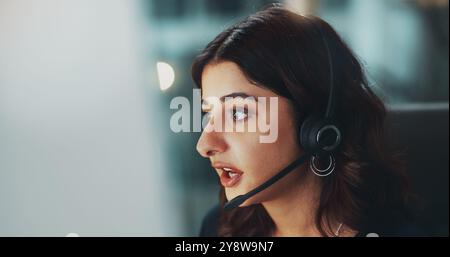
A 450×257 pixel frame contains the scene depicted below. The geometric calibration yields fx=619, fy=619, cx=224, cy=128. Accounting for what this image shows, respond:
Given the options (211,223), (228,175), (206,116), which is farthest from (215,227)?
(206,116)

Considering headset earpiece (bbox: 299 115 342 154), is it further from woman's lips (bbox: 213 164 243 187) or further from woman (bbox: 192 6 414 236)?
woman's lips (bbox: 213 164 243 187)

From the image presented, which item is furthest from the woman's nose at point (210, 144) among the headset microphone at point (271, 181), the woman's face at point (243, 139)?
the headset microphone at point (271, 181)

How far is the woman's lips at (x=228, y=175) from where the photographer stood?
54.1 inches

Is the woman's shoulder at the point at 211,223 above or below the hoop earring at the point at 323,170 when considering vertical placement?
below

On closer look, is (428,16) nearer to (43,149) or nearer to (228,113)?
(228,113)

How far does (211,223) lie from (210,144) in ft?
0.62

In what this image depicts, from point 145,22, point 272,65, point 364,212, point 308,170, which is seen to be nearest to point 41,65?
point 145,22

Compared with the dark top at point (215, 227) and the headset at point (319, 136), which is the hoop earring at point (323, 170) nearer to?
the headset at point (319, 136)

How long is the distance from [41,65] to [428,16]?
894mm

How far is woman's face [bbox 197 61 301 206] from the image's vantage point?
4.40ft

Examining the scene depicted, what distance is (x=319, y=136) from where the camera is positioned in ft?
4.35

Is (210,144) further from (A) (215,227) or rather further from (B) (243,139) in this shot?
(A) (215,227)

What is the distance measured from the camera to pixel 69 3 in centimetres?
140

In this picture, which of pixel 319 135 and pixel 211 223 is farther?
pixel 211 223
